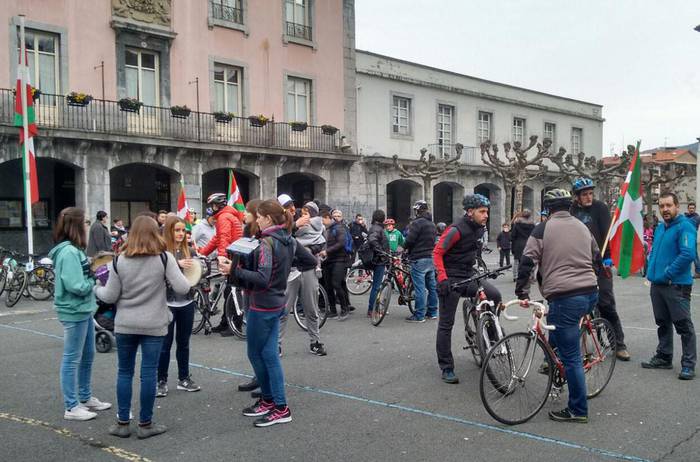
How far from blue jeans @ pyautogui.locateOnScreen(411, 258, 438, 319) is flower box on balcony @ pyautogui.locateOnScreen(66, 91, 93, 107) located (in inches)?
492

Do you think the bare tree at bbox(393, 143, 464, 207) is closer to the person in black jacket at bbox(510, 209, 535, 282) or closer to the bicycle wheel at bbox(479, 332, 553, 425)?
the person in black jacket at bbox(510, 209, 535, 282)

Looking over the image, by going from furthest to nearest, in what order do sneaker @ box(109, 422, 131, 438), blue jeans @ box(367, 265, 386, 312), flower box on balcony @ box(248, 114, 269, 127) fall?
flower box on balcony @ box(248, 114, 269, 127) < blue jeans @ box(367, 265, 386, 312) < sneaker @ box(109, 422, 131, 438)

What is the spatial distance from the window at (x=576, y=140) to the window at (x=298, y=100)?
20993 millimetres

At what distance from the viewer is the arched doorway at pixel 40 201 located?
2016 cm

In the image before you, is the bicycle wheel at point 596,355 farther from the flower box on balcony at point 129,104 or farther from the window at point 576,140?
the window at point 576,140

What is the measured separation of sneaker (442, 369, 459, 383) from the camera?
6.49 metres

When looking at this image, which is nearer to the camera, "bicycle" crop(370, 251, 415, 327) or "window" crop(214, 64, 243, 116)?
"bicycle" crop(370, 251, 415, 327)

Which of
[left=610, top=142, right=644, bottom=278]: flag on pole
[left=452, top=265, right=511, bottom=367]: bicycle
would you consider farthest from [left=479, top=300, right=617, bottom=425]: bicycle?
[left=610, top=142, right=644, bottom=278]: flag on pole

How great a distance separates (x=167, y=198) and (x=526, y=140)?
2100 centimetres

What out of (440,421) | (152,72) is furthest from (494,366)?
(152,72)

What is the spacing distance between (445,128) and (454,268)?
86.0 feet

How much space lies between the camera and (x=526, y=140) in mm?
36656

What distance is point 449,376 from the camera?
652 cm

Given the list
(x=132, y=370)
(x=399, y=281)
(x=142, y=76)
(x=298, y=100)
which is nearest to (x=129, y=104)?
(x=142, y=76)
